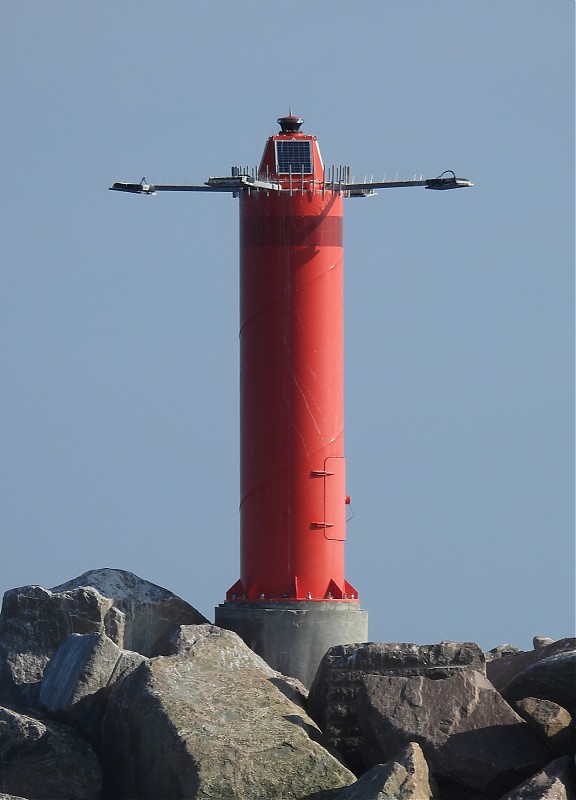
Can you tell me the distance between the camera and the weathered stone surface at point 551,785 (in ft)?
53.0

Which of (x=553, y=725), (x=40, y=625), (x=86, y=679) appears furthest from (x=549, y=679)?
(x=40, y=625)

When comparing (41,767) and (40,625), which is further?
(40,625)

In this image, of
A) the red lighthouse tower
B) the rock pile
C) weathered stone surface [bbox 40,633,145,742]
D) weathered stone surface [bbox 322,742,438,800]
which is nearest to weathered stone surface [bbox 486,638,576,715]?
the rock pile

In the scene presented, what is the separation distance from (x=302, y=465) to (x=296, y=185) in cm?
328

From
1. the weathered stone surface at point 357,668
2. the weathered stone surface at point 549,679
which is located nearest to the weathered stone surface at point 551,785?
the weathered stone surface at point 549,679

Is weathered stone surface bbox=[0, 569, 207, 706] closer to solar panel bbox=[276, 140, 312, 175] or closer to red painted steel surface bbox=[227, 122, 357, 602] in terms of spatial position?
red painted steel surface bbox=[227, 122, 357, 602]

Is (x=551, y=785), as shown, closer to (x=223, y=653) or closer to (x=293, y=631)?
(x=223, y=653)

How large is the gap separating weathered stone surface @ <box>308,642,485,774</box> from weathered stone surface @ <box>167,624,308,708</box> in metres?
0.51

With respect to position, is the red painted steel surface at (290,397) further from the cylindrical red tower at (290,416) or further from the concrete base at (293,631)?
the concrete base at (293,631)

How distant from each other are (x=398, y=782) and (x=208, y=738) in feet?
6.43

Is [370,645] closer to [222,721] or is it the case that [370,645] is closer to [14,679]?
[222,721]

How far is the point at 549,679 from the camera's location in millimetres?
18219

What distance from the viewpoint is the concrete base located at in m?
21.2

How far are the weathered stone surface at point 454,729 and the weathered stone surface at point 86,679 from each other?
2.69m
